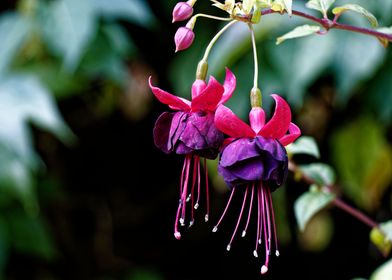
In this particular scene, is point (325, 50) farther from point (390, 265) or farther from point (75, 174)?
point (75, 174)

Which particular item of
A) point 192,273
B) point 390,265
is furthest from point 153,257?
point 390,265

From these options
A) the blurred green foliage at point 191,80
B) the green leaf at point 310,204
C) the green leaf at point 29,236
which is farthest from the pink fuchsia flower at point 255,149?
the green leaf at point 29,236

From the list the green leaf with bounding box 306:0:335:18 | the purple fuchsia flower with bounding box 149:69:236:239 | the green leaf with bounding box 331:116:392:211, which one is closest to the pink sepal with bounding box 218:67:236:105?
the purple fuchsia flower with bounding box 149:69:236:239

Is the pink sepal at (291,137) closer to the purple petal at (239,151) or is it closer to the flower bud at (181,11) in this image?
the purple petal at (239,151)

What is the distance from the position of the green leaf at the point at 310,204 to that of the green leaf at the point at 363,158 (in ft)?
2.87

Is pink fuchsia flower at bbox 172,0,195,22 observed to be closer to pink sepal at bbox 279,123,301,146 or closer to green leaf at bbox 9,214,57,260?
pink sepal at bbox 279,123,301,146

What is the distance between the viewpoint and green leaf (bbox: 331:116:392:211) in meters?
1.77

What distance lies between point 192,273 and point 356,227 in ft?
1.80

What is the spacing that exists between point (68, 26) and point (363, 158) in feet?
2.74

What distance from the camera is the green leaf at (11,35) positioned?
1609mm

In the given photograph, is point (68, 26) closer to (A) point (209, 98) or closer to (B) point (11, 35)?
(B) point (11, 35)

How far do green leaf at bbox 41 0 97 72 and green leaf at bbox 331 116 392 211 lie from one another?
74 centimetres

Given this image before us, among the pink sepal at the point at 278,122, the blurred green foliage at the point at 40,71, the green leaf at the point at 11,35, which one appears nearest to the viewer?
the pink sepal at the point at 278,122

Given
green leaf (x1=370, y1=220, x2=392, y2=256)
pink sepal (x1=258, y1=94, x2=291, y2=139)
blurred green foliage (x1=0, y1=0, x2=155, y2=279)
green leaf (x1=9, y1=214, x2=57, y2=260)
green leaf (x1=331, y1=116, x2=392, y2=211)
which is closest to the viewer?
pink sepal (x1=258, y1=94, x2=291, y2=139)
